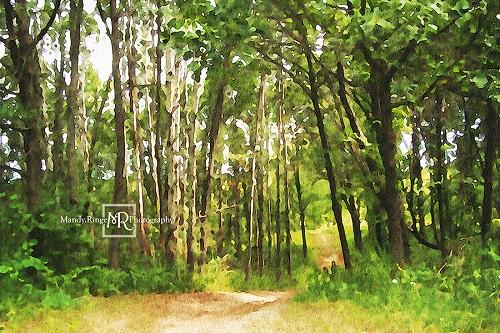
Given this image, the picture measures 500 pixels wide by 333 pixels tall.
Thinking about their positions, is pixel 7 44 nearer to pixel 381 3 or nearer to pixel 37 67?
pixel 37 67

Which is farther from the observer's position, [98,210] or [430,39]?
[98,210]

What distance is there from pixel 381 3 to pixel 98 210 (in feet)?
23.2

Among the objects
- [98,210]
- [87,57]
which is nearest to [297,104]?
[87,57]

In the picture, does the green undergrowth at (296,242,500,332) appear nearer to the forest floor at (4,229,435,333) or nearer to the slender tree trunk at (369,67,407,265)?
the forest floor at (4,229,435,333)

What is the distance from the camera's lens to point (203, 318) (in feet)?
27.8

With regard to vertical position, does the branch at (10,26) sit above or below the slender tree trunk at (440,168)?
above

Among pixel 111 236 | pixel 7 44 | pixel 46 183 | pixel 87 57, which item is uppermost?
pixel 87 57

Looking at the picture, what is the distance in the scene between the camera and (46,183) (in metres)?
10.6

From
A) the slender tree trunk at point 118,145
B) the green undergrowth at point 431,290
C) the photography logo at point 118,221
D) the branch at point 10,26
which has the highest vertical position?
the branch at point 10,26

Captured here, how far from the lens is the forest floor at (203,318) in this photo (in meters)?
6.87

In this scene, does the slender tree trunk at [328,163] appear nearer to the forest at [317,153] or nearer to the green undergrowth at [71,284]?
the forest at [317,153]

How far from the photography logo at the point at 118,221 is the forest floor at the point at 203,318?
186 cm

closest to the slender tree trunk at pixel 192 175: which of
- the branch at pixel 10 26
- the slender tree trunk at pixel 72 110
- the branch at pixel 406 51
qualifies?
the slender tree trunk at pixel 72 110

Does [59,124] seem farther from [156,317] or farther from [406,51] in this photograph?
[406,51]
